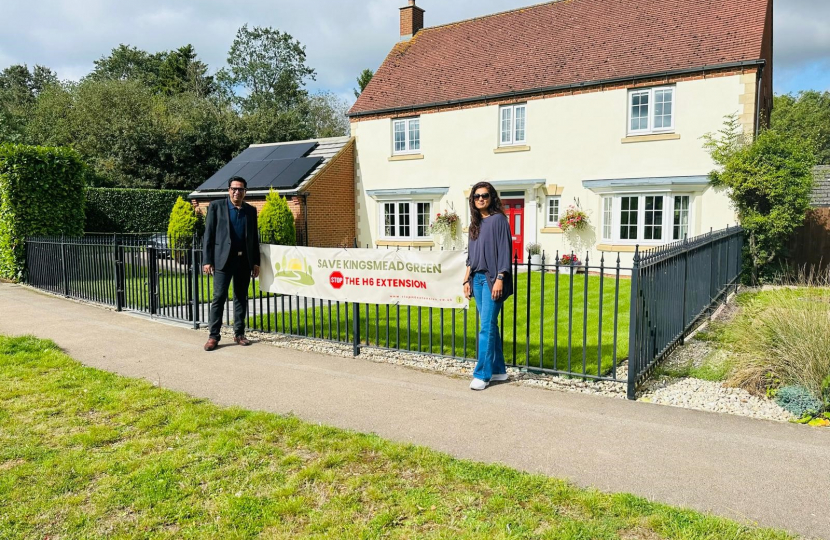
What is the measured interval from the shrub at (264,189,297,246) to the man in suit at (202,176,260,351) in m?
9.91

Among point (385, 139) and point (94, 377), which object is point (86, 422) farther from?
point (385, 139)

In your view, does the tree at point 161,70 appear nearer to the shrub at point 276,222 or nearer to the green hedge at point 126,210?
the green hedge at point 126,210

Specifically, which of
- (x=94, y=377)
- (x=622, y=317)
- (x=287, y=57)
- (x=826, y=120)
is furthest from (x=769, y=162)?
(x=287, y=57)

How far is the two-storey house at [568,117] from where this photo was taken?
50.4 ft

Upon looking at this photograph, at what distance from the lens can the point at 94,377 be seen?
612 centimetres

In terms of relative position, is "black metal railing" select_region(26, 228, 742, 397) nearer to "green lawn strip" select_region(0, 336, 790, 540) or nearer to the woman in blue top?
the woman in blue top

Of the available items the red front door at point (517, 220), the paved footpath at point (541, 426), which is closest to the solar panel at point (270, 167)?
the red front door at point (517, 220)

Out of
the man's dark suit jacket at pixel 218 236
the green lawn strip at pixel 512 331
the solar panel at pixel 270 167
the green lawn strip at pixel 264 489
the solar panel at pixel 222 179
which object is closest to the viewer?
the green lawn strip at pixel 264 489

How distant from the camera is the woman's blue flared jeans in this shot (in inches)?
229

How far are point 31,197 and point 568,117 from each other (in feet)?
47.2

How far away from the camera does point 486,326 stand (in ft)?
19.2

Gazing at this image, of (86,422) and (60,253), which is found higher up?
(60,253)

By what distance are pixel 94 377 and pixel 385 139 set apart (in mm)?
16166

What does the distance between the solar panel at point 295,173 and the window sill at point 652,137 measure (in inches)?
418
